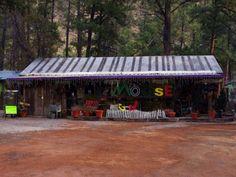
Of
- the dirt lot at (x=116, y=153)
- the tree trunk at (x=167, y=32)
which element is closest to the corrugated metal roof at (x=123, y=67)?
the dirt lot at (x=116, y=153)

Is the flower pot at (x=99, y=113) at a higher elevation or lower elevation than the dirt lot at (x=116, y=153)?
higher

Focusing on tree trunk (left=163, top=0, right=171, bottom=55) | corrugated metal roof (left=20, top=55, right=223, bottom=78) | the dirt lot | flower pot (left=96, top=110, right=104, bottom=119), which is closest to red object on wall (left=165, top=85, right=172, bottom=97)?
corrugated metal roof (left=20, top=55, right=223, bottom=78)

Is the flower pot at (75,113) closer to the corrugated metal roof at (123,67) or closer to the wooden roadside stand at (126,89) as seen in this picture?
the wooden roadside stand at (126,89)

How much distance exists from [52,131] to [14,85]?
1156 cm

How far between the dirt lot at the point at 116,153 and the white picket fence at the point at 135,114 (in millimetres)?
6446

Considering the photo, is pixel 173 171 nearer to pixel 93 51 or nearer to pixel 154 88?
pixel 154 88

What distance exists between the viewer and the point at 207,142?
47.6ft

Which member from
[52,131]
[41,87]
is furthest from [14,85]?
[52,131]

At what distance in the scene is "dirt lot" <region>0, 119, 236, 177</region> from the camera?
939 cm

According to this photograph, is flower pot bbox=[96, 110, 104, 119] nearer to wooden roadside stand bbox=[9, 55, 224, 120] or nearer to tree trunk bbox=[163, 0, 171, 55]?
wooden roadside stand bbox=[9, 55, 224, 120]

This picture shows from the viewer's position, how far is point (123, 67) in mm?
27625

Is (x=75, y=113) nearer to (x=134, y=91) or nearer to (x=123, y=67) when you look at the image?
(x=134, y=91)

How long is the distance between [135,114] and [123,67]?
3.97 meters

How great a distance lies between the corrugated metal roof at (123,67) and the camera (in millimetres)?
25734
